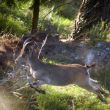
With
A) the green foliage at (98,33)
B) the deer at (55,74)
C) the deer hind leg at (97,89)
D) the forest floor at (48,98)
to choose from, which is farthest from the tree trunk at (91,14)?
the deer at (55,74)

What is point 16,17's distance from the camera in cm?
1527

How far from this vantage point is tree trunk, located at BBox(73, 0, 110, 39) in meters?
11.6

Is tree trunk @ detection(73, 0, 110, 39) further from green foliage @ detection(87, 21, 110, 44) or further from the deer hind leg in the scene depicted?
the deer hind leg

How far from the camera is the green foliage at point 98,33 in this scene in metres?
11.0

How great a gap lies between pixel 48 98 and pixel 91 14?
14.3 feet

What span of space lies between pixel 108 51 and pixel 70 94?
2315mm

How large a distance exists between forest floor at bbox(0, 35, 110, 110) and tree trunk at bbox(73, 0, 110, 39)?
295cm

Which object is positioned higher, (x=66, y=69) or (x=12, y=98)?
(x=66, y=69)

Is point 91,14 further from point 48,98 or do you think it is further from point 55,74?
point 48,98

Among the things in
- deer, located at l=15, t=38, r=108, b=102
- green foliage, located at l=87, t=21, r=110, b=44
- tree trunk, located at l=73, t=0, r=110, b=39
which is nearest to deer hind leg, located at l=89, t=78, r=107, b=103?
deer, located at l=15, t=38, r=108, b=102

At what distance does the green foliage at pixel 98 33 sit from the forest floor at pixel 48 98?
2286 millimetres

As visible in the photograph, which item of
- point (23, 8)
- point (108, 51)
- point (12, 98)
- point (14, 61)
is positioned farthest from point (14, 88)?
point (23, 8)

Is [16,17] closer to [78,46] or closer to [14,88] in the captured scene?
[78,46]

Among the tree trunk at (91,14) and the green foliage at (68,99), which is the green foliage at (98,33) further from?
the green foliage at (68,99)
